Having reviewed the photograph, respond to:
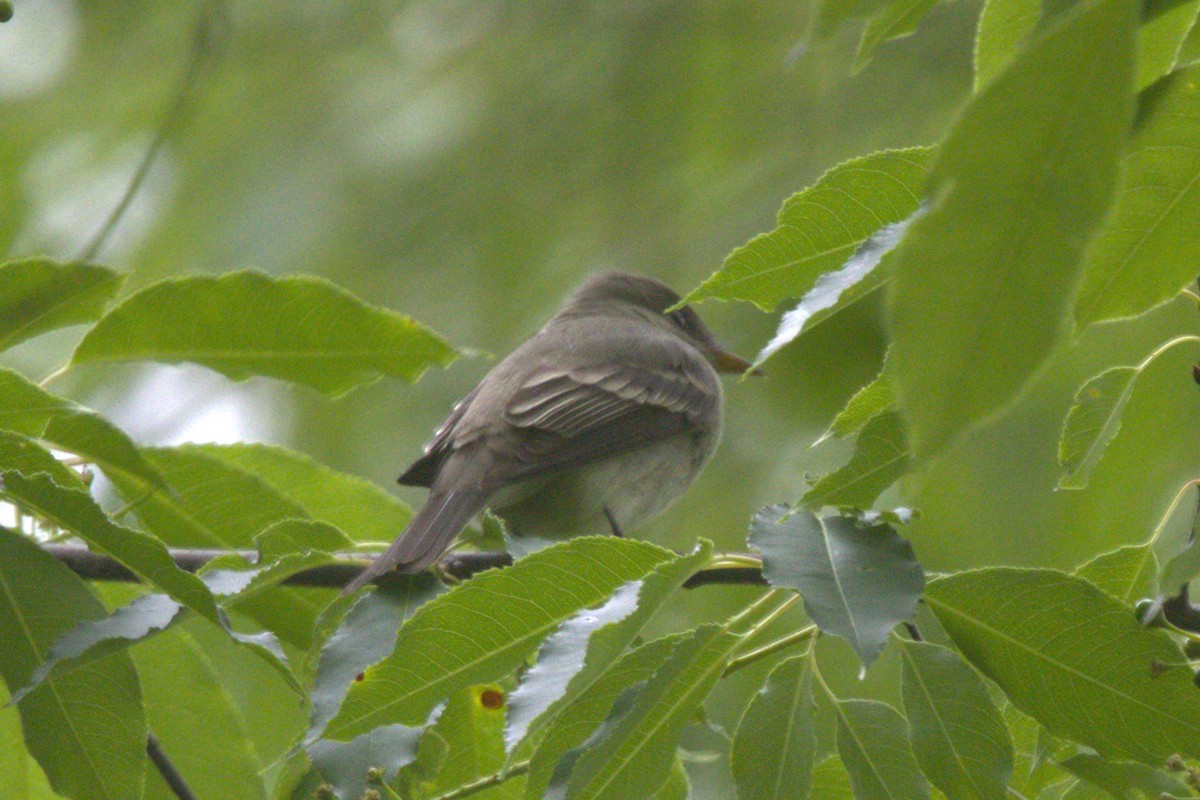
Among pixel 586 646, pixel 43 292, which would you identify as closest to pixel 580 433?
pixel 43 292

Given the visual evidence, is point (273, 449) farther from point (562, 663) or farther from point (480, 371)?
point (480, 371)

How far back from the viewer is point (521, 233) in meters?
5.71

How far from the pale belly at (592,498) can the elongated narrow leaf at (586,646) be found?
2.10 m

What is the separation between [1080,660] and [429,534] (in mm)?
1220

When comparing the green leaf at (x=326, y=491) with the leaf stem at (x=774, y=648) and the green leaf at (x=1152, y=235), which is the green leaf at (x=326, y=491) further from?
the green leaf at (x=1152, y=235)

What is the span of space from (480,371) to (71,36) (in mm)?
2336

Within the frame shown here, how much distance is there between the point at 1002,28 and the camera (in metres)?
1.30

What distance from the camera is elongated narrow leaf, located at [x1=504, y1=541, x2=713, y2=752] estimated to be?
1.27 metres

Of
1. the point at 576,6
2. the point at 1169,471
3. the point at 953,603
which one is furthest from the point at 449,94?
the point at 953,603

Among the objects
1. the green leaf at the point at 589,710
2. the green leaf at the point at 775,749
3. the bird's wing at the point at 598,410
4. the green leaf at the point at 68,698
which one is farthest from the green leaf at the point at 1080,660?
the bird's wing at the point at 598,410

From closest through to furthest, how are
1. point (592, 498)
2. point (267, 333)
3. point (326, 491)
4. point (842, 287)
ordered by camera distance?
point (842, 287) → point (267, 333) → point (326, 491) → point (592, 498)

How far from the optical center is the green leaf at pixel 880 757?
1.50m

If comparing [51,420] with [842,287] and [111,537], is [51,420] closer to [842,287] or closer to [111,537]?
[111,537]

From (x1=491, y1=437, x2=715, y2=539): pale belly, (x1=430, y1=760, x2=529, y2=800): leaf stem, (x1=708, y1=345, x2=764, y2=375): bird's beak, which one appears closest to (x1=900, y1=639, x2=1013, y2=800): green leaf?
(x1=430, y1=760, x2=529, y2=800): leaf stem
